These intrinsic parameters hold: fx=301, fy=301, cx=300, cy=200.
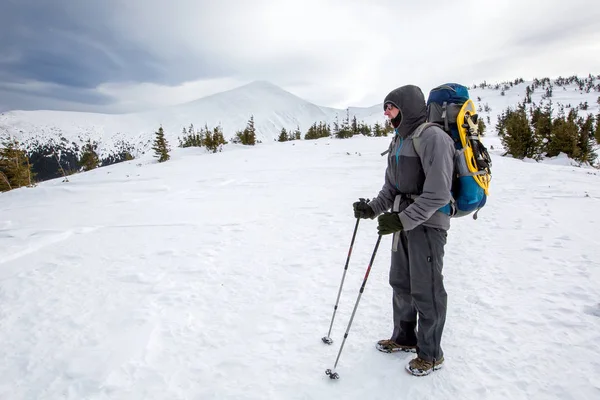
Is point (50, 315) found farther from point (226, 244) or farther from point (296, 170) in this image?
point (296, 170)

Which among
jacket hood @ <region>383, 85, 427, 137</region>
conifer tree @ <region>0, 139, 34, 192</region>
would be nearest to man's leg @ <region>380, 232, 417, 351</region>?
jacket hood @ <region>383, 85, 427, 137</region>

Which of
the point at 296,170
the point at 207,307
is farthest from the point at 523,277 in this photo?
the point at 296,170

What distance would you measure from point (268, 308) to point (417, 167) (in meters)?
2.89

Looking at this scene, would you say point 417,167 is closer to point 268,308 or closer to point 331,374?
point 331,374

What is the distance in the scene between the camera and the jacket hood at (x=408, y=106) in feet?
9.53

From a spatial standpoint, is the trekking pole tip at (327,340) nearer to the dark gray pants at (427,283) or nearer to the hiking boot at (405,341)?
the hiking boot at (405,341)

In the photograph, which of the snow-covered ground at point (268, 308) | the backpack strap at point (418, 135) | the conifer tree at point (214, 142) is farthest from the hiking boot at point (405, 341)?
the conifer tree at point (214, 142)

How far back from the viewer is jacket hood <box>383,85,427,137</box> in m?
2.90

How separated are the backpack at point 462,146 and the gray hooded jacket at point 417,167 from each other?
0.10 m

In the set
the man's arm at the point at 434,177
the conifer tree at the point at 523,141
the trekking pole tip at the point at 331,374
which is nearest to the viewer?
the man's arm at the point at 434,177

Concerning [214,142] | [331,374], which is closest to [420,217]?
[331,374]

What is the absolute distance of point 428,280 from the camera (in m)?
2.86

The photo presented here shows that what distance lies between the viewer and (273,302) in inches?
179

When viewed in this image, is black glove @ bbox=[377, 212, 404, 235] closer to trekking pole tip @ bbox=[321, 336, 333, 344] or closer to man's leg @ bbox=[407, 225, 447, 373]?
man's leg @ bbox=[407, 225, 447, 373]
